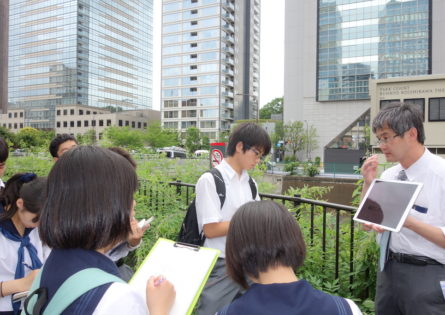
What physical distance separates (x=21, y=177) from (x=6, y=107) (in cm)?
11729

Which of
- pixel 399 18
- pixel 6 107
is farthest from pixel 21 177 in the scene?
pixel 6 107

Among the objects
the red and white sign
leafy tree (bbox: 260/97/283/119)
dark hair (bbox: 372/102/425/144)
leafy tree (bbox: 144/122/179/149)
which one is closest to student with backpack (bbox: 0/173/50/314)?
dark hair (bbox: 372/102/425/144)

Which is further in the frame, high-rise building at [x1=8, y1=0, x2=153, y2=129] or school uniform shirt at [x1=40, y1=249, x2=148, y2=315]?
high-rise building at [x1=8, y1=0, x2=153, y2=129]

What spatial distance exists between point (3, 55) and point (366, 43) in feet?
336

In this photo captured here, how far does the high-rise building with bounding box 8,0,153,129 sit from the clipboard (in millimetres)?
100811

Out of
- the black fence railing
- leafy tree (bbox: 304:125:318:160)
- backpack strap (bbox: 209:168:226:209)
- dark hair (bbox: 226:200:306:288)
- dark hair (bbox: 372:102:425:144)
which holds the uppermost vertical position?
leafy tree (bbox: 304:125:318:160)

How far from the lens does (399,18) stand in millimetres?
44531

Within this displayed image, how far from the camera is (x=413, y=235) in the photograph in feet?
6.91

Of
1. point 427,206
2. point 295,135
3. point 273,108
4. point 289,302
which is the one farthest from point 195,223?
point 273,108

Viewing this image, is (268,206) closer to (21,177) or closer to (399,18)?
(21,177)

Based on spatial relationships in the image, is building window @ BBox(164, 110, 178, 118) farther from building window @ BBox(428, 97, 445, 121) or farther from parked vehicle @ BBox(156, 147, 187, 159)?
building window @ BBox(428, 97, 445, 121)

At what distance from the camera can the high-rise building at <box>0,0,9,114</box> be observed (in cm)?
9569

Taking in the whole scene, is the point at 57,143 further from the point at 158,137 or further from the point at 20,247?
the point at 158,137

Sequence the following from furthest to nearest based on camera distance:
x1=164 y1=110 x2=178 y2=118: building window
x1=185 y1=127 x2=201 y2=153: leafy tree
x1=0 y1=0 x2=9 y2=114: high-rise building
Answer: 1. x1=0 y1=0 x2=9 y2=114: high-rise building
2. x1=164 y1=110 x2=178 y2=118: building window
3. x1=185 y1=127 x2=201 y2=153: leafy tree
